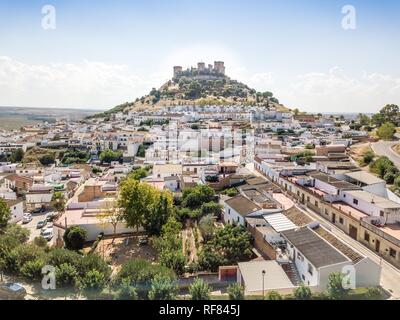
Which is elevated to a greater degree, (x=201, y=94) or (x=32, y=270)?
(x=201, y=94)

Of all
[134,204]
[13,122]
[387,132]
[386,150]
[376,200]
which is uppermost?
[13,122]

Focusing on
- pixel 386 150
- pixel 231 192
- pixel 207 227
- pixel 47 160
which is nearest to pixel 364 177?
pixel 231 192

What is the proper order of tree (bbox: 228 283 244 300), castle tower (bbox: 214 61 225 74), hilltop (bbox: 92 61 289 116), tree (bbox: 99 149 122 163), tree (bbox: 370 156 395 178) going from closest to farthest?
tree (bbox: 228 283 244 300), tree (bbox: 370 156 395 178), tree (bbox: 99 149 122 163), hilltop (bbox: 92 61 289 116), castle tower (bbox: 214 61 225 74)

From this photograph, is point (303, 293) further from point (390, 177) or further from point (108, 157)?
point (108, 157)

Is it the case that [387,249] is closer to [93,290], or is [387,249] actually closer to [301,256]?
[301,256]

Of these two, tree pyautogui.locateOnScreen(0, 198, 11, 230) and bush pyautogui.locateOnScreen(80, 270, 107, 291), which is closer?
bush pyautogui.locateOnScreen(80, 270, 107, 291)

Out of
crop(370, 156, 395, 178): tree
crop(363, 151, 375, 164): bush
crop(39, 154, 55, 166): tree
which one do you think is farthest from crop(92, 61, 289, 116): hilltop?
crop(370, 156, 395, 178): tree

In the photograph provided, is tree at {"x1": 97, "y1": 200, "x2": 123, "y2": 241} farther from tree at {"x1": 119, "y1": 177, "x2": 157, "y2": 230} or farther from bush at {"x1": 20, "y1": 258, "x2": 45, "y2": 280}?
bush at {"x1": 20, "y1": 258, "x2": 45, "y2": 280}
